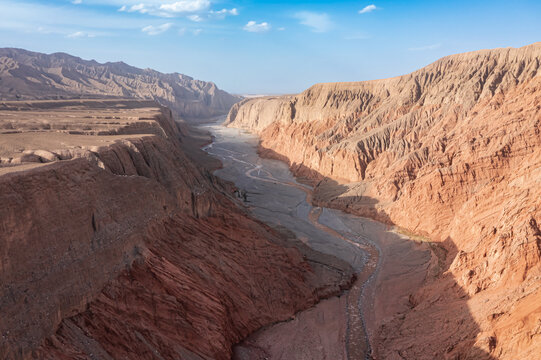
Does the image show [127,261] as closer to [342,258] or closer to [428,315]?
[428,315]

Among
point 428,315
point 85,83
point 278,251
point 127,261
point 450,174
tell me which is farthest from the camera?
point 85,83

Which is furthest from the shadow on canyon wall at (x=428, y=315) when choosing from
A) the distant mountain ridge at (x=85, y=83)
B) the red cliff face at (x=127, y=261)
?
the distant mountain ridge at (x=85, y=83)

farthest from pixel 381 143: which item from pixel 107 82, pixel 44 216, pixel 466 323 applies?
pixel 107 82

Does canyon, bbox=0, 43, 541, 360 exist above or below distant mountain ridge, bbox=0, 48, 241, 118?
below

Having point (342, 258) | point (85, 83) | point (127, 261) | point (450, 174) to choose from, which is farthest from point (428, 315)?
point (85, 83)

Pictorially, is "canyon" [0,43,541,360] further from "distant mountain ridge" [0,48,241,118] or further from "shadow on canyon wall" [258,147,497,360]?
"distant mountain ridge" [0,48,241,118]

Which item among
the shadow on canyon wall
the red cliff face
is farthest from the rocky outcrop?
the red cliff face
